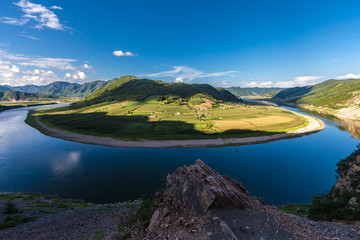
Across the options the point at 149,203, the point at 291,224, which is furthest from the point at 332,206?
the point at 149,203

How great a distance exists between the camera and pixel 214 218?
1062 centimetres

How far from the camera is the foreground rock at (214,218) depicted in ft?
33.0

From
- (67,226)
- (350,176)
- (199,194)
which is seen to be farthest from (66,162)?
(350,176)

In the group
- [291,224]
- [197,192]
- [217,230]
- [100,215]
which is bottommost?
[100,215]

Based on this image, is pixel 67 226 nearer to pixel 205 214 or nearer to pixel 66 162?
pixel 205 214

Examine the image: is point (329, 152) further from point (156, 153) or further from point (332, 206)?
point (156, 153)

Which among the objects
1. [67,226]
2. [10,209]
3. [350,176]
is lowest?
[10,209]

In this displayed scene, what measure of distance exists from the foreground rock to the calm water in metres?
27.1

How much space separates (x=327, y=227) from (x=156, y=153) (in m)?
54.6

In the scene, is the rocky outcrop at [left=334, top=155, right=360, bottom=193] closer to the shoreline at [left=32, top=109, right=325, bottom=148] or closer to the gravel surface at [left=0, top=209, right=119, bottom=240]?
the gravel surface at [left=0, top=209, right=119, bottom=240]

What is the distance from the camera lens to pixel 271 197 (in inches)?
1443

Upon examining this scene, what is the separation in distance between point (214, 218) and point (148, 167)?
142 ft

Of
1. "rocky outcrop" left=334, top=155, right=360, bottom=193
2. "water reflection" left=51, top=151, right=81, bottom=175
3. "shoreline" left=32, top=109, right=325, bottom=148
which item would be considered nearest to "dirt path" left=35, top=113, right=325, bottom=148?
"shoreline" left=32, top=109, right=325, bottom=148

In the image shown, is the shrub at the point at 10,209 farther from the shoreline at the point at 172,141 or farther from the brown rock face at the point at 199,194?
the shoreline at the point at 172,141
